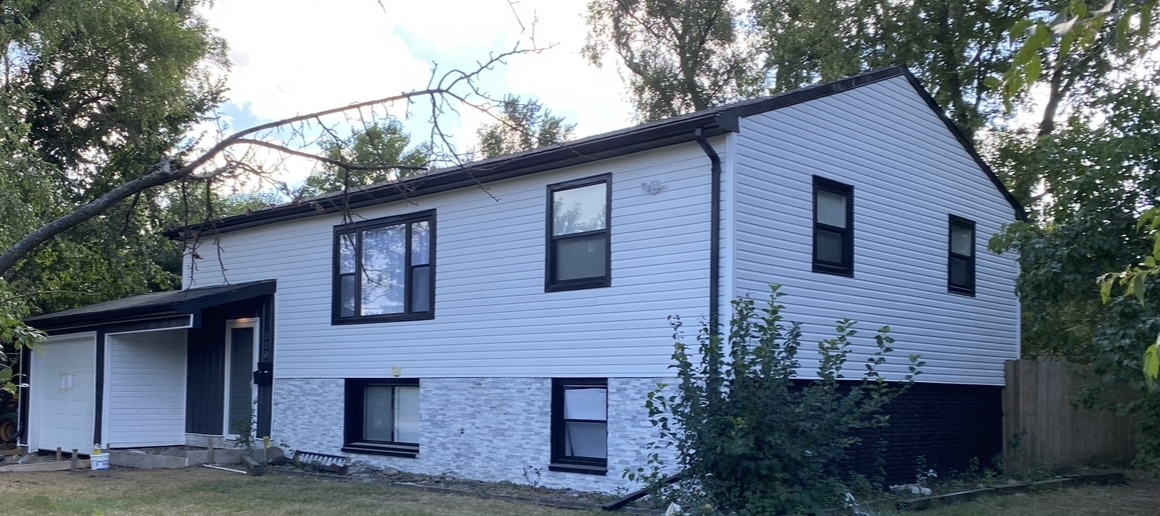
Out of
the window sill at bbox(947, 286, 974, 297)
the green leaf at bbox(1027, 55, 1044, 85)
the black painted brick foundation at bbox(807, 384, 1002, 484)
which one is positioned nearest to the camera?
the green leaf at bbox(1027, 55, 1044, 85)

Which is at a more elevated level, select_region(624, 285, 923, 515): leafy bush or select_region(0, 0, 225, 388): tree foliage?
select_region(0, 0, 225, 388): tree foliage

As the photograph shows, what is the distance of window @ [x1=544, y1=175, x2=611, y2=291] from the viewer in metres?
13.0

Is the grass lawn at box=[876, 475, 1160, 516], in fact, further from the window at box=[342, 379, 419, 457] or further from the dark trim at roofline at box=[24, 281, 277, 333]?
the dark trim at roofline at box=[24, 281, 277, 333]

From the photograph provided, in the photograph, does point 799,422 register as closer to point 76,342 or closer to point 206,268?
point 206,268

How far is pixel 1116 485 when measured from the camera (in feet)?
47.1

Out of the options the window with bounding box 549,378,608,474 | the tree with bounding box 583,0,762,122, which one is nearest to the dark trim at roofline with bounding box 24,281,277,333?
the window with bounding box 549,378,608,474

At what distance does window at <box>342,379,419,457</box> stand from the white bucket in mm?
3892

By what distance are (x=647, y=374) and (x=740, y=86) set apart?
1793cm

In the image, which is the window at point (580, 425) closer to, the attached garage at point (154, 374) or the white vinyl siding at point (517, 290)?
the white vinyl siding at point (517, 290)

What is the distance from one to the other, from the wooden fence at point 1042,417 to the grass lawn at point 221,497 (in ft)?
26.0

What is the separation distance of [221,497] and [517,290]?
4.33 meters

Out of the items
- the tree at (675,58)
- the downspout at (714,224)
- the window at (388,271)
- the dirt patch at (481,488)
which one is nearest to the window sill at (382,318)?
the window at (388,271)

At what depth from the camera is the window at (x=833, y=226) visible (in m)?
13.0

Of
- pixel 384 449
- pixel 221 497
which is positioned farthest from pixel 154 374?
pixel 221 497
